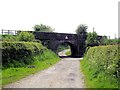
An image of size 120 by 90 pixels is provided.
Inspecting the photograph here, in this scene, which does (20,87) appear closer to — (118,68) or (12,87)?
(12,87)

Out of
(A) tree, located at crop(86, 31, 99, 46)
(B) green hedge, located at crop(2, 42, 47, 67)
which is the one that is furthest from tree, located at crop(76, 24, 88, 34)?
(B) green hedge, located at crop(2, 42, 47, 67)

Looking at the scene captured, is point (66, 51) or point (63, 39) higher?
point (63, 39)

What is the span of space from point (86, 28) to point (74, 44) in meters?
18.8

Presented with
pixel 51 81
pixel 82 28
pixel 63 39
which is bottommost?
pixel 51 81

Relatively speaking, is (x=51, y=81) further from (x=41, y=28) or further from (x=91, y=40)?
(x=41, y=28)

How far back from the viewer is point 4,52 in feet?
74.3

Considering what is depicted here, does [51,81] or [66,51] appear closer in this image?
[51,81]

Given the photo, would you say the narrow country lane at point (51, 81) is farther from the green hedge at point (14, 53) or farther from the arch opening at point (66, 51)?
the arch opening at point (66, 51)

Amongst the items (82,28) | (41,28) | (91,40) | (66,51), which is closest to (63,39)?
(91,40)

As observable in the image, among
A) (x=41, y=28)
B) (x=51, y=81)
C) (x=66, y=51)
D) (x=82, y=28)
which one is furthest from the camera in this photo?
(x=66, y=51)

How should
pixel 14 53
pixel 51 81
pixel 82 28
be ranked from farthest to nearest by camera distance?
pixel 82 28 → pixel 14 53 → pixel 51 81

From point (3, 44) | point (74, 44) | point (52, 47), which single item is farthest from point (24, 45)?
point (74, 44)

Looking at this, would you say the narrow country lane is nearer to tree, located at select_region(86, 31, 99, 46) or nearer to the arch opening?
the arch opening

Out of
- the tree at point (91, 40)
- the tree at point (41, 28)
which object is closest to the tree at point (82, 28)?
the tree at point (41, 28)
